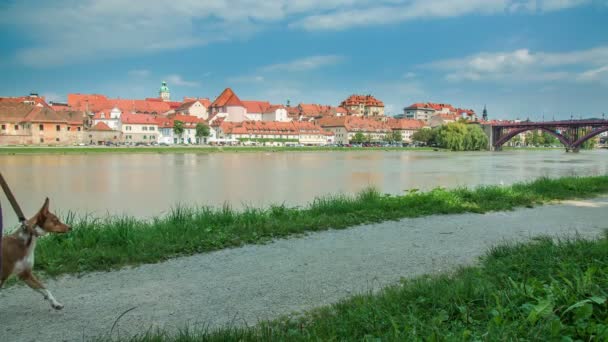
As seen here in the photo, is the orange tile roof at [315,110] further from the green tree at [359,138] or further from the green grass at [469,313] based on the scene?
the green grass at [469,313]

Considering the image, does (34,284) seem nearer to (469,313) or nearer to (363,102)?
(469,313)

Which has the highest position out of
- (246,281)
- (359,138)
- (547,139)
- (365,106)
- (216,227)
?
(365,106)

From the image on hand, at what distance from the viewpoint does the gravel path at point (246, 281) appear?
14.1ft

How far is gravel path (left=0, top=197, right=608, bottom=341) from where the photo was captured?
169 inches

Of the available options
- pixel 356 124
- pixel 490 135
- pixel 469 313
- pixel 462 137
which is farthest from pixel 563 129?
pixel 469 313

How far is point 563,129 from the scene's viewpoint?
91.0m

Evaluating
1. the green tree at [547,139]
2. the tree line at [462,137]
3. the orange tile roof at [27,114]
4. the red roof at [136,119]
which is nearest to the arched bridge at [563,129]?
the tree line at [462,137]

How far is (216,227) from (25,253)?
14.6 ft

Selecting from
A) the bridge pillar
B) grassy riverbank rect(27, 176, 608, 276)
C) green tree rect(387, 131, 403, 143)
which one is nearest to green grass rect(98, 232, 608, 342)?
grassy riverbank rect(27, 176, 608, 276)

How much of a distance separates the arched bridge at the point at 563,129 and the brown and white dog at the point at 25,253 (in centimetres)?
9163

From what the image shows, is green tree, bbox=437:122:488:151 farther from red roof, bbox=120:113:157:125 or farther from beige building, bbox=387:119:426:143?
red roof, bbox=120:113:157:125

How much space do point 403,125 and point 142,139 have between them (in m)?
86.0

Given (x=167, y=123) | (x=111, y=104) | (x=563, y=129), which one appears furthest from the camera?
(x=111, y=104)

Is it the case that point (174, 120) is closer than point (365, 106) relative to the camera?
Yes
